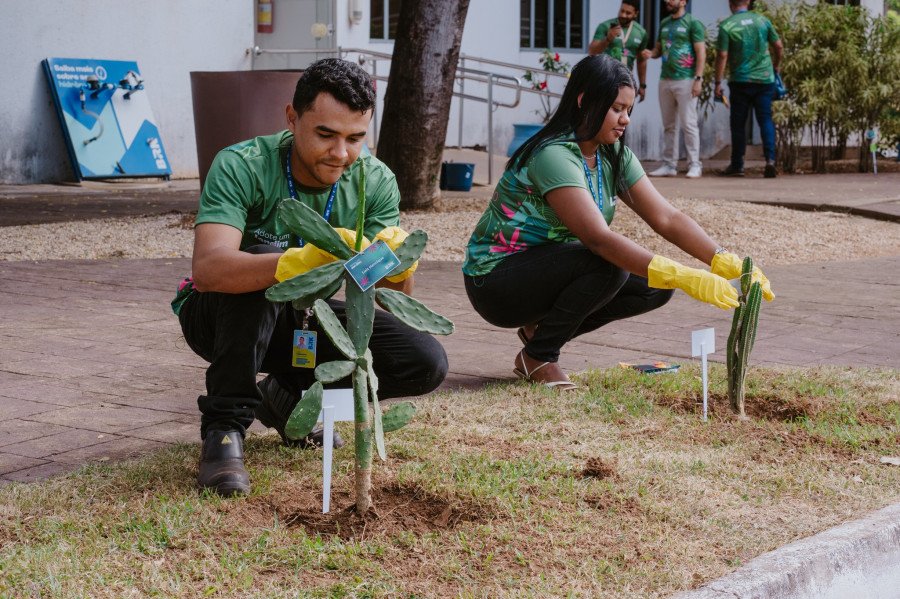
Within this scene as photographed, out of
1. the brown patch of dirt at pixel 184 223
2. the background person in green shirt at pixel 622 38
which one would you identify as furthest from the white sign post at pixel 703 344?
the background person in green shirt at pixel 622 38

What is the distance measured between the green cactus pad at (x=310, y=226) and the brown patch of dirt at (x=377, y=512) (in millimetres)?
688

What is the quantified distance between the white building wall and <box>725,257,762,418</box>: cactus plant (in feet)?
33.2

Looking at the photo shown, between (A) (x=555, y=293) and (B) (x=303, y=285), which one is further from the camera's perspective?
(A) (x=555, y=293)

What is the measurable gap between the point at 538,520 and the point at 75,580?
3.80 ft

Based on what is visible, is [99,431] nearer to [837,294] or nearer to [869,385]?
[869,385]

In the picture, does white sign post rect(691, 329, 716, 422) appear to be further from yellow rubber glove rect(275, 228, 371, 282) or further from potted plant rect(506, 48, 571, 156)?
potted plant rect(506, 48, 571, 156)

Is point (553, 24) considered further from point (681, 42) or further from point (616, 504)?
point (616, 504)

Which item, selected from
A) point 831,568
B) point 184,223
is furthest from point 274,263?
point 184,223

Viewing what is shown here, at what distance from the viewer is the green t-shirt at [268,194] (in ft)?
11.4

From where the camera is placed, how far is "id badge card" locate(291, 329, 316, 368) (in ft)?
11.6

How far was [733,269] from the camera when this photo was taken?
426cm

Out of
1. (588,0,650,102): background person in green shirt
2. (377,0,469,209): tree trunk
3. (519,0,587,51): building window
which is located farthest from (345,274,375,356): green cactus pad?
(519,0,587,51): building window

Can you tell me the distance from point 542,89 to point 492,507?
41.5 ft

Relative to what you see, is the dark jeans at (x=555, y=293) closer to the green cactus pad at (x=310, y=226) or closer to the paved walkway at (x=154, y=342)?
the paved walkway at (x=154, y=342)
